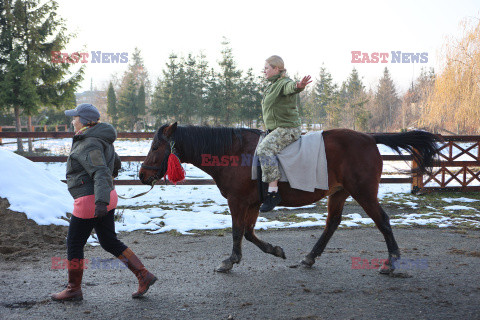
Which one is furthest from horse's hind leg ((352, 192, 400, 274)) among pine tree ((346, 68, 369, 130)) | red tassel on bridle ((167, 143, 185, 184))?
pine tree ((346, 68, 369, 130))

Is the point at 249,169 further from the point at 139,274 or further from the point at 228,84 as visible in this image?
the point at 228,84

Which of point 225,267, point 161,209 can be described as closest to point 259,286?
point 225,267

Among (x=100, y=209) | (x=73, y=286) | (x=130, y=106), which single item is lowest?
(x=73, y=286)

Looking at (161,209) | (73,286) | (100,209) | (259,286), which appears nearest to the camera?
(100,209)

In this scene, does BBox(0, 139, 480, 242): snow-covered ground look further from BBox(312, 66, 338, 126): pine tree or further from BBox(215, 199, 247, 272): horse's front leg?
BBox(312, 66, 338, 126): pine tree

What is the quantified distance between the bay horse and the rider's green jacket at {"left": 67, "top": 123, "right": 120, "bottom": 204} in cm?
91

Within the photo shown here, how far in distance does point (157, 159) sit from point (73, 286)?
63.5 inches

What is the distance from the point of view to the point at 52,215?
611 centimetres

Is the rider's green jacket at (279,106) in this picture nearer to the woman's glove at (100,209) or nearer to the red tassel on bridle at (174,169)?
the red tassel on bridle at (174,169)

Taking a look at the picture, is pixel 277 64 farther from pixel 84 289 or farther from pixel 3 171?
pixel 3 171

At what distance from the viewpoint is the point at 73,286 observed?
356cm

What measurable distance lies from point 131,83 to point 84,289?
149 ft

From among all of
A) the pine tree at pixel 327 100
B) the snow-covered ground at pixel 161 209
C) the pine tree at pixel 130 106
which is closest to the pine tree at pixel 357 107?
the pine tree at pixel 327 100

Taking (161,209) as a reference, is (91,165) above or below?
above
